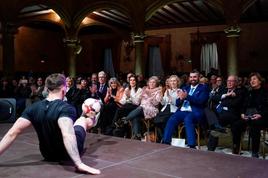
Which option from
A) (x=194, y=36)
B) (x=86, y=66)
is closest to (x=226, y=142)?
(x=194, y=36)

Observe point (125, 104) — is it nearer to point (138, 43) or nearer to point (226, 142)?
point (226, 142)

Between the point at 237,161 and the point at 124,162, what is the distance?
1.06 meters

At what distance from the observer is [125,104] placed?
6.31 m

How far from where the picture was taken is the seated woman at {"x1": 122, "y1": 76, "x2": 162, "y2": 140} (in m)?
5.84

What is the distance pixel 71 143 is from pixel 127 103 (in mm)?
3477

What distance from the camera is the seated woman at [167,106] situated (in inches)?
219

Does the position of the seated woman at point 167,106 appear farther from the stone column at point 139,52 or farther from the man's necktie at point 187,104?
the stone column at point 139,52

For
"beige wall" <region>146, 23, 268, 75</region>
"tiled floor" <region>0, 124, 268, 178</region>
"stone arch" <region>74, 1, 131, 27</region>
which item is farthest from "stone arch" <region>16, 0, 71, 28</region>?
"tiled floor" <region>0, 124, 268, 178</region>

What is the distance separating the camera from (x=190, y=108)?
537 cm

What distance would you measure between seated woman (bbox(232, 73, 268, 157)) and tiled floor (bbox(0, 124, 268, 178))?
4.80ft

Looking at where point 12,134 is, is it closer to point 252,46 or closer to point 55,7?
point 55,7

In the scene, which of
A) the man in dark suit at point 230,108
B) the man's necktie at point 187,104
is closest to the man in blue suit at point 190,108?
the man's necktie at point 187,104

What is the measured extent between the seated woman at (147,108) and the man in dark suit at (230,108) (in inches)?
43.0

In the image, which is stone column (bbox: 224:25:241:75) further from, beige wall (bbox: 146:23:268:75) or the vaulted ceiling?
beige wall (bbox: 146:23:268:75)
